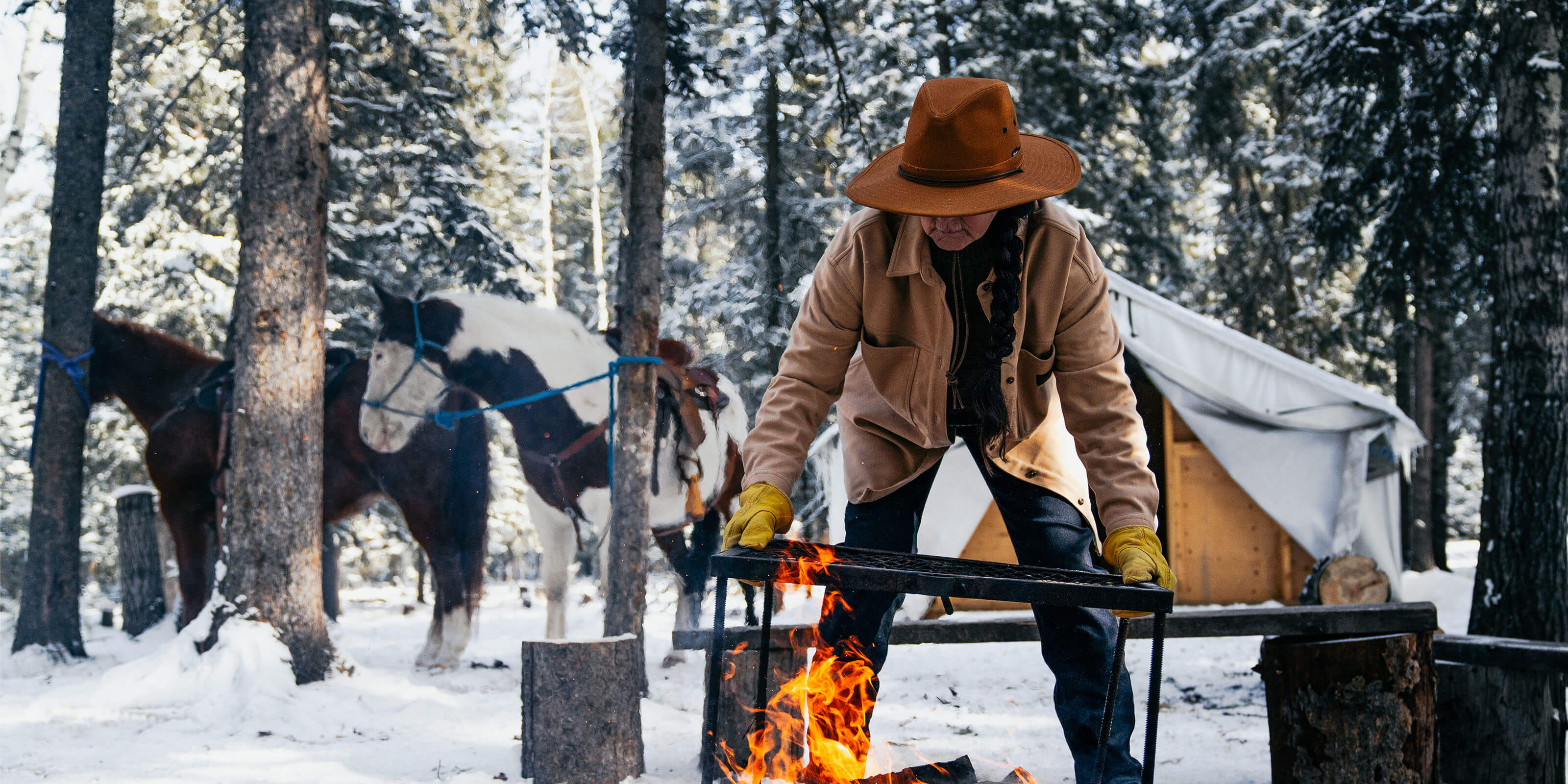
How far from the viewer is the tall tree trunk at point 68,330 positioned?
6.68m

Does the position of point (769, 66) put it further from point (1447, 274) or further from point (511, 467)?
point (511, 467)

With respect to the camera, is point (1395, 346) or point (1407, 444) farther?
point (1395, 346)

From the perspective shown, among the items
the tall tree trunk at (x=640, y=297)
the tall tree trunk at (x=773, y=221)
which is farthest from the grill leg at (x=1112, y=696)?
the tall tree trunk at (x=773, y=221)

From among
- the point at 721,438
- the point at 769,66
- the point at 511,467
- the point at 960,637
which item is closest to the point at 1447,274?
the point at 769,66

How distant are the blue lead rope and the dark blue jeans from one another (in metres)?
6.38

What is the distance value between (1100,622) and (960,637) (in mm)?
1209

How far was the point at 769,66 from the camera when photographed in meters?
12.8

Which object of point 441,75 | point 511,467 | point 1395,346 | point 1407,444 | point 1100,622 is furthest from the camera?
point 511,467

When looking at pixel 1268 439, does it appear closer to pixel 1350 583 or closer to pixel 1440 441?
pixel 1350 583

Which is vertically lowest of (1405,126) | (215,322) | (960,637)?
(960,637)

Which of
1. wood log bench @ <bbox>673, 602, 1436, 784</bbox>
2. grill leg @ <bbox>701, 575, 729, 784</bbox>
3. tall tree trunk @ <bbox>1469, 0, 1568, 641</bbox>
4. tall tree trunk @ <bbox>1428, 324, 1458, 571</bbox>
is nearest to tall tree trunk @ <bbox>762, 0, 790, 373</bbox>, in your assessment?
tall tree trunk @ <bbox>1469, 0, 1568, 641</bbox>

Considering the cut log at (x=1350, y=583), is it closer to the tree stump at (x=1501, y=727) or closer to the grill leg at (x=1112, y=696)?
the tree stump at (x=1501, y=727)

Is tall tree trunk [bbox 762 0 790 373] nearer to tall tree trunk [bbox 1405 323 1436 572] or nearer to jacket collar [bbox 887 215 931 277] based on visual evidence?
tall tree trunk [bbox 1405 323 1436 572]

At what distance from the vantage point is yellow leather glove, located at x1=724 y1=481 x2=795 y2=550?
231cm
